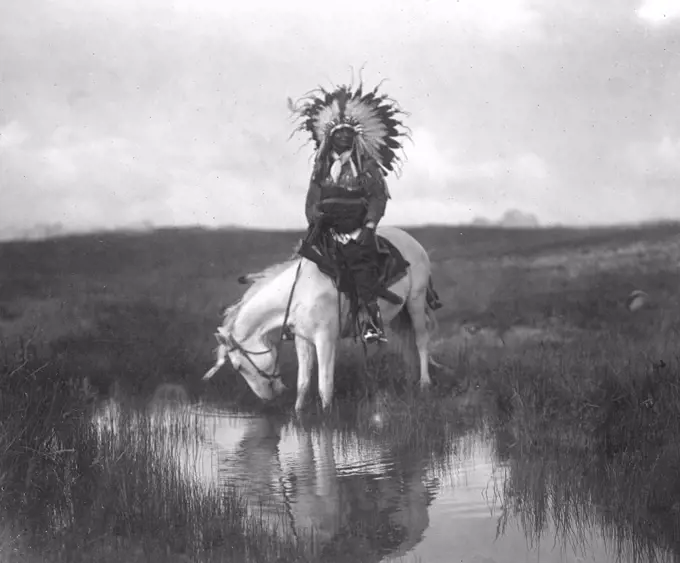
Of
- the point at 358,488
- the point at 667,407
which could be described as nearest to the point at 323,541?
the point at 358,488

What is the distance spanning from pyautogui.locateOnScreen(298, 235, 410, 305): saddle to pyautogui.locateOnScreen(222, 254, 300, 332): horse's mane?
0.33 m

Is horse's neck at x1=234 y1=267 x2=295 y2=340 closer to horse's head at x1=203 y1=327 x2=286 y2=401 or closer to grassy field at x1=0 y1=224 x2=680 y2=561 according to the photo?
horse's head at x1=203 y1=327 x2=286 y2=401

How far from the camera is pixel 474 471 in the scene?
6.37 m

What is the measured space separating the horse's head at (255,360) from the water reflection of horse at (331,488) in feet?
2.83

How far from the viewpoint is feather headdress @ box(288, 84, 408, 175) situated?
28.7 feet

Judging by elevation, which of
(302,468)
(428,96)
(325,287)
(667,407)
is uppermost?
(428,96)

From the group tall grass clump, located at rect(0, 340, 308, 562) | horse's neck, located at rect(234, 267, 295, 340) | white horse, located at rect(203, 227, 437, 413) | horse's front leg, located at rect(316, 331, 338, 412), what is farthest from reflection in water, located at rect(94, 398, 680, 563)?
horse's neck, located at rect(234, 267, 295, 340)

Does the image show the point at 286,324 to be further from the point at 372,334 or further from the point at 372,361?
the point at 372,361

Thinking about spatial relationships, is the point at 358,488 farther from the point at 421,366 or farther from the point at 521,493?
the point at 421,366

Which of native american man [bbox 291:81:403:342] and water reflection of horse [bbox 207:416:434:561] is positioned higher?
native american man [bbox 291:81:403:342]

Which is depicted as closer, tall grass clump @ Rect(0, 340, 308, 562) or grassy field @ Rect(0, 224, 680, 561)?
tall grass clump @ Rect(0, 340, 308, 562)

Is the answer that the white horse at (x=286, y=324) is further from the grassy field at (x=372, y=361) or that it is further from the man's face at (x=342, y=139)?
the man's face at (x=342, y=139)

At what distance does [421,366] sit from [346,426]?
2.31 m

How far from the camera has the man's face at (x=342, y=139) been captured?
8.74m
